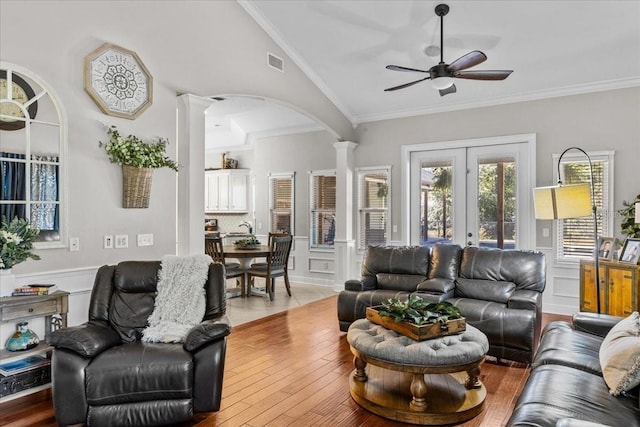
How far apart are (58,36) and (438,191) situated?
5257mm

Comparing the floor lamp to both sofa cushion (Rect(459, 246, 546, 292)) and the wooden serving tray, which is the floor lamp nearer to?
sofa cushion (Rect(459, 246, 546, 292))

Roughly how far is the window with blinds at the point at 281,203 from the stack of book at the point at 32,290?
17.6 ft

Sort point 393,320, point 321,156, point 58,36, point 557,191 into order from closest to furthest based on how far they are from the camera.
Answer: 1. point 393,320
2. point 58,36
3. point 557,191
4. point 321,156

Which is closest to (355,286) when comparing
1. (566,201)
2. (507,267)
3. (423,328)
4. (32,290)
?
(507,267)

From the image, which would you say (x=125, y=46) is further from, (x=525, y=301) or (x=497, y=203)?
(x=497, y=203)

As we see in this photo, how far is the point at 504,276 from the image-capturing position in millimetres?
4469

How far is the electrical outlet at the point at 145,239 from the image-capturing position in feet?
13.7

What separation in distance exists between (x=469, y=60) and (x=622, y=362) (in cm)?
261

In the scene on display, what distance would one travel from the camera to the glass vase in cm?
312

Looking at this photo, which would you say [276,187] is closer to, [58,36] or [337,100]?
[337,100]

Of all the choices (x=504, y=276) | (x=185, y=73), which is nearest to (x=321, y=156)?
(x=185, y=73)

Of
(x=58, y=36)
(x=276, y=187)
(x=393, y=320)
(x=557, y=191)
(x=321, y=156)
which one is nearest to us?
(x=393, y=320)

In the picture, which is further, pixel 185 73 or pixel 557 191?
pixel 185 73

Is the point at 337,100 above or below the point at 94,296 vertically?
above
